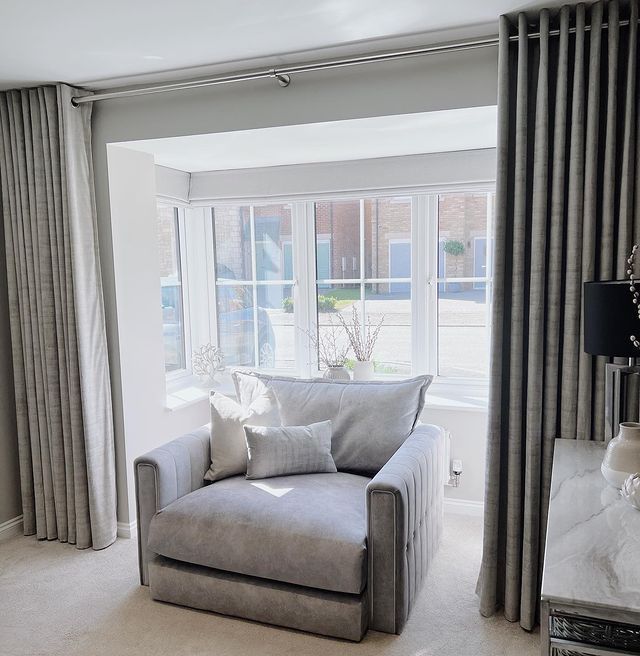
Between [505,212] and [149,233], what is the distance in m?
2.03

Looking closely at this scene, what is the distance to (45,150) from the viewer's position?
127 inches

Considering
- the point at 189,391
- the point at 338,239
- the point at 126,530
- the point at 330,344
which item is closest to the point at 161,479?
the point at 126,530

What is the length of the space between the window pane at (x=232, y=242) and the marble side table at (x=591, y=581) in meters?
3.02

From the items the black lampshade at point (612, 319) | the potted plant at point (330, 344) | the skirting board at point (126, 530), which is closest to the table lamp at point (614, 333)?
the black lampshade at point (612, 319)

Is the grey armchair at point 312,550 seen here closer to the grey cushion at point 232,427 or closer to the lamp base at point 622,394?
the grey cushion at point 232,427

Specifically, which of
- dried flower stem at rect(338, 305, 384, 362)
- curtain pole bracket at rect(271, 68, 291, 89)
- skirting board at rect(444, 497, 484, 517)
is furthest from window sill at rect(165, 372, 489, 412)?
curtain pole bracket at rect(271, 68, 291, 89)

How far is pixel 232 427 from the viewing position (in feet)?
10.4

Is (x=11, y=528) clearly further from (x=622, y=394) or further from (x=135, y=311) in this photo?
(x=622, y=394)

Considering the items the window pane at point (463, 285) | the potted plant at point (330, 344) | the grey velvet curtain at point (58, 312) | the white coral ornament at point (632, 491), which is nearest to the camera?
the white coral ornament at point (632, 491)

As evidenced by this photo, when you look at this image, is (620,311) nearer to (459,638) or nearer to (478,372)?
(459,638)

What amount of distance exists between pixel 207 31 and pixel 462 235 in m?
1.95

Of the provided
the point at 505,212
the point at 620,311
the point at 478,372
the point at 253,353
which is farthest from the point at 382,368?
the point at 620,311

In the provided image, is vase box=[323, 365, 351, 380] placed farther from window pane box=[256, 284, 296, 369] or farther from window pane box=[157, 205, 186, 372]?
window pane box=[157, 205, 186, 372]

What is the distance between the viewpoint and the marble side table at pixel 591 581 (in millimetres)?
1365
